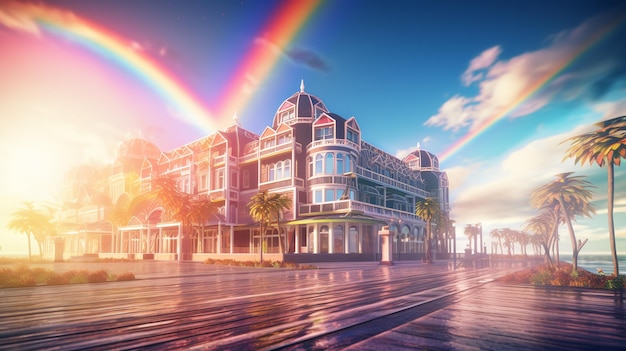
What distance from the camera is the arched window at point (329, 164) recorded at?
46375 mm

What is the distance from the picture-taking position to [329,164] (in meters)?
46.5

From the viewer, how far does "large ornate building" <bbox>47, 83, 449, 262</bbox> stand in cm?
4459

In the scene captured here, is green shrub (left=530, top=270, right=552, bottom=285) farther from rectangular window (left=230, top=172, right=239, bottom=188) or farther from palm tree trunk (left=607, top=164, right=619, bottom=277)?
rectangular window (left=230, top=172, right=239, bottom=188)

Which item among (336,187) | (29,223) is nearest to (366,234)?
(336,187)

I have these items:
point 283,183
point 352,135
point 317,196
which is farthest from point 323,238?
point 352,135

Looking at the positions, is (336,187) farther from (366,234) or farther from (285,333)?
(285,333)

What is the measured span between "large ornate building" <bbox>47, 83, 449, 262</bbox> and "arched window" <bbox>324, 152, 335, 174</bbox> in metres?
0.13

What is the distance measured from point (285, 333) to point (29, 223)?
62.0 m

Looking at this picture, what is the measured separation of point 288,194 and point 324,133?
9377 millimetres

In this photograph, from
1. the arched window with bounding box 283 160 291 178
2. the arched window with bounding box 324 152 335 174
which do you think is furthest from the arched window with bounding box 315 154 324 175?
the arched window with bounding box 283 160 291 178

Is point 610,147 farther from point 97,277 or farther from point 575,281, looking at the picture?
point 97,277

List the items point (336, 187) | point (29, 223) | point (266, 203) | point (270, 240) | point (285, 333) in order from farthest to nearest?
1. point (29, 223)
2. point (270, 240)
3. point (336, 187)
4. point (266, 203)
5. point (285, 333)

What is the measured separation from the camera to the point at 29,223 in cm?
5303

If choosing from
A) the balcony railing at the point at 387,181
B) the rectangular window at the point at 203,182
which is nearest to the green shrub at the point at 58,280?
the balcony railing at the point at 387,181
